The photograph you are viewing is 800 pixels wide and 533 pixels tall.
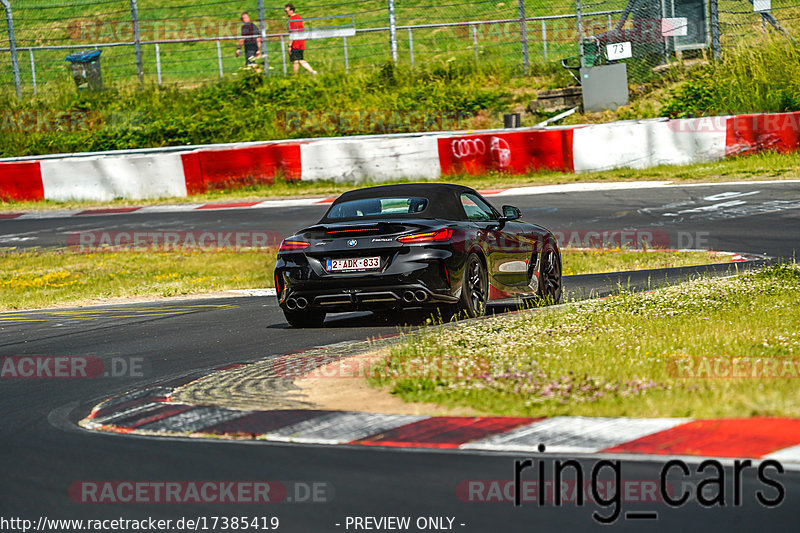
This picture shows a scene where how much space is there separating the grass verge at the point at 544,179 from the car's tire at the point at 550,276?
1043 centimetres

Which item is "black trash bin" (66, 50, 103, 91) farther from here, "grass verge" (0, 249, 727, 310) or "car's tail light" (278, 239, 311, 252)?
"car's tail light" (278, 239, 311, 252)

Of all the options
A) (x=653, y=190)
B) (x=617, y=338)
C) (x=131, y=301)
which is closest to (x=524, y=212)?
(x=653, y=190)

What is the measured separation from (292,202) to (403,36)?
813 cm

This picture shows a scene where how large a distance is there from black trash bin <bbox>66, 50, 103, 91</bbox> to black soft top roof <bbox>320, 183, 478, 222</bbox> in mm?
23667

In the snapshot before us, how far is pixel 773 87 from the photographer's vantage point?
80.9 ft

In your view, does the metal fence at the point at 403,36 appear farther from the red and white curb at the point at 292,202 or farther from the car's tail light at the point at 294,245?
the car's tail light at the point at 294,245

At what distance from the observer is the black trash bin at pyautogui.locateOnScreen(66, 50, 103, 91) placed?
3266 centimetres

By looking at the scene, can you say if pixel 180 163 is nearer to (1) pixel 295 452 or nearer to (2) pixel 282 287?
(2) pixel 282 287

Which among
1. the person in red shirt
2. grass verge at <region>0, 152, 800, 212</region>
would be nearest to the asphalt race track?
grass verge at <region>0, 152, 800, 212</region>

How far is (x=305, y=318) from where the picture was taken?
1075 cm

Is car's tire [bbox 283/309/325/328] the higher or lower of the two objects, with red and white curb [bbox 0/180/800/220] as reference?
lower

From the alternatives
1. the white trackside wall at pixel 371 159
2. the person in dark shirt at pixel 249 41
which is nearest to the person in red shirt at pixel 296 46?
the person in dark shirt at pixel 249 41

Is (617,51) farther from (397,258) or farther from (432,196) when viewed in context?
(397,258)

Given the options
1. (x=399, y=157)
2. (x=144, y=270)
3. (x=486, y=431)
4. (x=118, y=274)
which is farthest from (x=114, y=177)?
(x=486, y=431)
